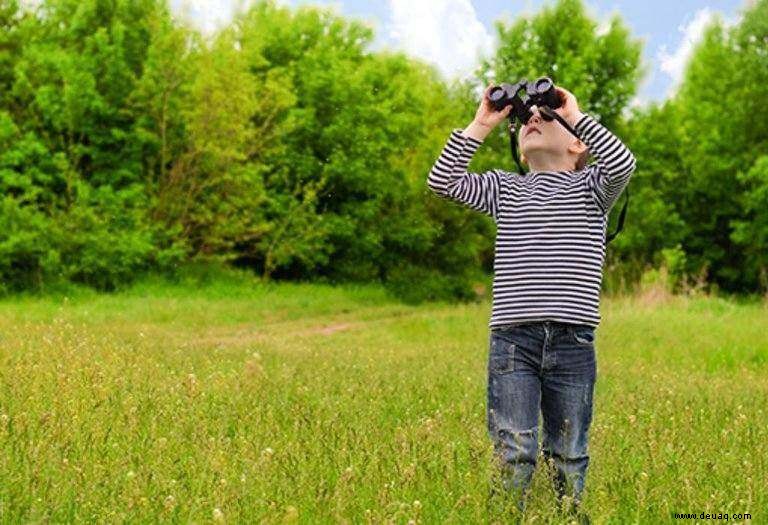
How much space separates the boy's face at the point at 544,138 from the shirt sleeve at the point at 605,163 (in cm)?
17

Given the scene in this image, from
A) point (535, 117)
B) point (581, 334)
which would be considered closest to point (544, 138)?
point (535, 117)

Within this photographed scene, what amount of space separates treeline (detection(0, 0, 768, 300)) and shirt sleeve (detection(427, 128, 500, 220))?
22562 mm

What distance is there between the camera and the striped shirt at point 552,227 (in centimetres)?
444

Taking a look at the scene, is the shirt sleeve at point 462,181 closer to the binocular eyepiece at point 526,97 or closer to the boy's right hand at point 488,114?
the boy's right hand at point 488,114

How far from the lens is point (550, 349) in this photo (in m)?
4.39

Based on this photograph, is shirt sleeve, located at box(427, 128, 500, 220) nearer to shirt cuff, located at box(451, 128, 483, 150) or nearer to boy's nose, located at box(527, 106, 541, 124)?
shirt cuff, located at box(451, 128, 483, 150)

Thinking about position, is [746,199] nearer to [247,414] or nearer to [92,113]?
[92,113]

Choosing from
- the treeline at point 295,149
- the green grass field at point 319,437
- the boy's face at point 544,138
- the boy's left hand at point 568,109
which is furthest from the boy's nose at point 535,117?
the treeline at point 295,149

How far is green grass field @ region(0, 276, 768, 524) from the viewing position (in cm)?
409

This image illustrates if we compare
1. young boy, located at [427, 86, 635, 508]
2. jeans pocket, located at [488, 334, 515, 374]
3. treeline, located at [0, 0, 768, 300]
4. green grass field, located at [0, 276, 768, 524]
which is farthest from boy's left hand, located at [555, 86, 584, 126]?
treeline, located at [0, 0, 768, 300]

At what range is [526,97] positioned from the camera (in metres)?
4.63

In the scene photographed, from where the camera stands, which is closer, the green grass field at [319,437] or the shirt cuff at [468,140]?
the green grass field at [319,437]

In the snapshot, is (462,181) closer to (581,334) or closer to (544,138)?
(544,138)

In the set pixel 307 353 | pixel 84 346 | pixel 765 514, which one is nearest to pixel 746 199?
pixel 307 353
